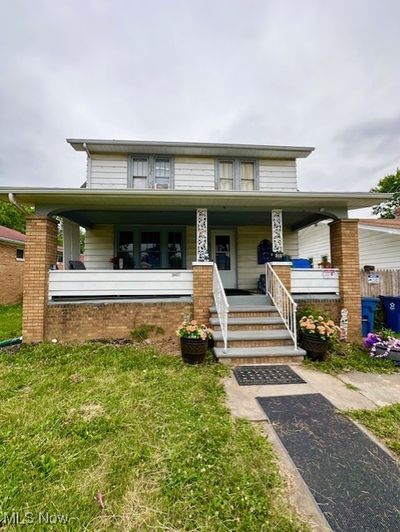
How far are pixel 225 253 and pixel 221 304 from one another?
397 centimetres

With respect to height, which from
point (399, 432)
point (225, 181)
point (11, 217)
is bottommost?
point (399, 432)

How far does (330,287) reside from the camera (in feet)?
19.0

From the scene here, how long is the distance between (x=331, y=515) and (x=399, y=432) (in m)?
1.47

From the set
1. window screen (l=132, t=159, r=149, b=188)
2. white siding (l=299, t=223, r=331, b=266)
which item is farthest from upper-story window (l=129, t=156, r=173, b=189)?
white siding (l=299, t=223, r=331, b=266)

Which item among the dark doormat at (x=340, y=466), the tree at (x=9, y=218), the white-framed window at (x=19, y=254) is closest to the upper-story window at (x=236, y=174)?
the dark doormat at (x=340, y=466)

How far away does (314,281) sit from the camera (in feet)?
18.9

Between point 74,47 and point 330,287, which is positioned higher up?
point 74,47

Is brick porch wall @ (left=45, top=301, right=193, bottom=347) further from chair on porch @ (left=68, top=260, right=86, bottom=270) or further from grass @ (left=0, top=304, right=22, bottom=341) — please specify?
grass @ (left=0, top=304, right=22, bottom=341)

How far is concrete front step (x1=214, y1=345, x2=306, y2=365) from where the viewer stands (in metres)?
4.37

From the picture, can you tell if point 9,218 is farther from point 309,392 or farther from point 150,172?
point 309,392

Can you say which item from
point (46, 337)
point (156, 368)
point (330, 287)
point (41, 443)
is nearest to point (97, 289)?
point (46, 337)

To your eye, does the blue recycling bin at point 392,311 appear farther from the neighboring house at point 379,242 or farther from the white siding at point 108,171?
the white siding at point 108,171

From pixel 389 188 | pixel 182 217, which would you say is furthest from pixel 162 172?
pixel 389 188

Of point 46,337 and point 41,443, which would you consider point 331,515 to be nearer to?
point 41,443
